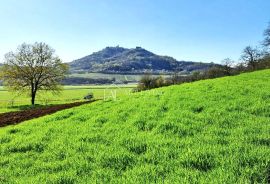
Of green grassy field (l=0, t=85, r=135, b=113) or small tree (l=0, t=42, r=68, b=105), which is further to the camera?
small tree (l=0, t=42, r=68, b=105)

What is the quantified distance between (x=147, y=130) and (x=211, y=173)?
4.93 metres

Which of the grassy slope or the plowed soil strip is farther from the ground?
the grassy slope

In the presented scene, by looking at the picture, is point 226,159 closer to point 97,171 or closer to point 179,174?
point 179,174

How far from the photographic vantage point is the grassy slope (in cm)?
747

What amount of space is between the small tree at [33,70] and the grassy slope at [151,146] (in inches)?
2336

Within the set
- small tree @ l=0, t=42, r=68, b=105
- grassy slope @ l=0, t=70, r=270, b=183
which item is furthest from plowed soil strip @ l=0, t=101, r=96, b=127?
small tree @ l=0, t=42, r=68, b=105

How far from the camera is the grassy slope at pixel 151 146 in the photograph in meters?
7.47

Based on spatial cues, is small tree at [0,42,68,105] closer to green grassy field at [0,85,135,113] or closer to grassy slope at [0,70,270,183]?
green grassy field at [0,85,135,113]

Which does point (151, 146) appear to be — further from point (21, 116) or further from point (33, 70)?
point (33, 70)

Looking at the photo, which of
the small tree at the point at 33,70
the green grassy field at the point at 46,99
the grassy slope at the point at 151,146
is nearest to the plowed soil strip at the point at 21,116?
the green grassy field at the point at 46,99

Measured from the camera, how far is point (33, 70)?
71562mm

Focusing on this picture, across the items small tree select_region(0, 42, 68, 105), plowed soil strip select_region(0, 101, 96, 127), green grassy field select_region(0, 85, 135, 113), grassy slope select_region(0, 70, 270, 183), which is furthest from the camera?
small tree select_region(0, 42, 68, 105)

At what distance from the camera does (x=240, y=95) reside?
17438 millimetres

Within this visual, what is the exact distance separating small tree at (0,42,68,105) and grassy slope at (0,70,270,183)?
2336 inches
